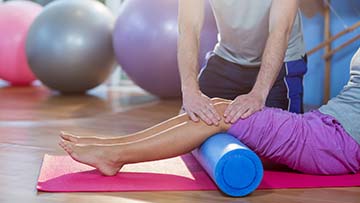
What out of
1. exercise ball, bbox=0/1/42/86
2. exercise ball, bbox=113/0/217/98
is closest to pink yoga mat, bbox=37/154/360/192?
exercise ball, bbox=113/0/217/98

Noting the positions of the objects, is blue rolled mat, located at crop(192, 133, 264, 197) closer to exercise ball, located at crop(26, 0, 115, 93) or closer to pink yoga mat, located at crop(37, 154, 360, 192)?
pink yoga mat, located at crop(37, 154, 360, 192)

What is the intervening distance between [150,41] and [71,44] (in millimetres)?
571

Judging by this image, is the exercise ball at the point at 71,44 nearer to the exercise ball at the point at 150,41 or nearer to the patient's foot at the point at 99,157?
the exercise ball at the point at 150,41

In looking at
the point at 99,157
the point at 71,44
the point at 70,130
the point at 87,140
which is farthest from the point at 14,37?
the point at 99,157

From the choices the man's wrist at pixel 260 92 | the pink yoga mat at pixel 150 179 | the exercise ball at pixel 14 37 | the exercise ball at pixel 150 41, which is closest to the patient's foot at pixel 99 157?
the pink yoga mat at pixel 150 179

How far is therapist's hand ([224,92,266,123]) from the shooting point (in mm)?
1603

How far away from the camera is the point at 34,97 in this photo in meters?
3.77

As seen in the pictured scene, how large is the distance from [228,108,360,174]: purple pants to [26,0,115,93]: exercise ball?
86.2 inches

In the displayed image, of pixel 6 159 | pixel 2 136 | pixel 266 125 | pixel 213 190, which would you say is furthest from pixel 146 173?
pixel 2 136

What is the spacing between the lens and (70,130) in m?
2.55

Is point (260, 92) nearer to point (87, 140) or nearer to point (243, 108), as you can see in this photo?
point (243, 108)

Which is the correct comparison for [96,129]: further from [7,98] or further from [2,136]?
[7,98]

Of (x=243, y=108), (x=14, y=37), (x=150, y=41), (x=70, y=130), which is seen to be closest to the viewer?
(x=243, y=108)

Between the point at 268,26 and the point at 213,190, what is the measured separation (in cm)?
62
